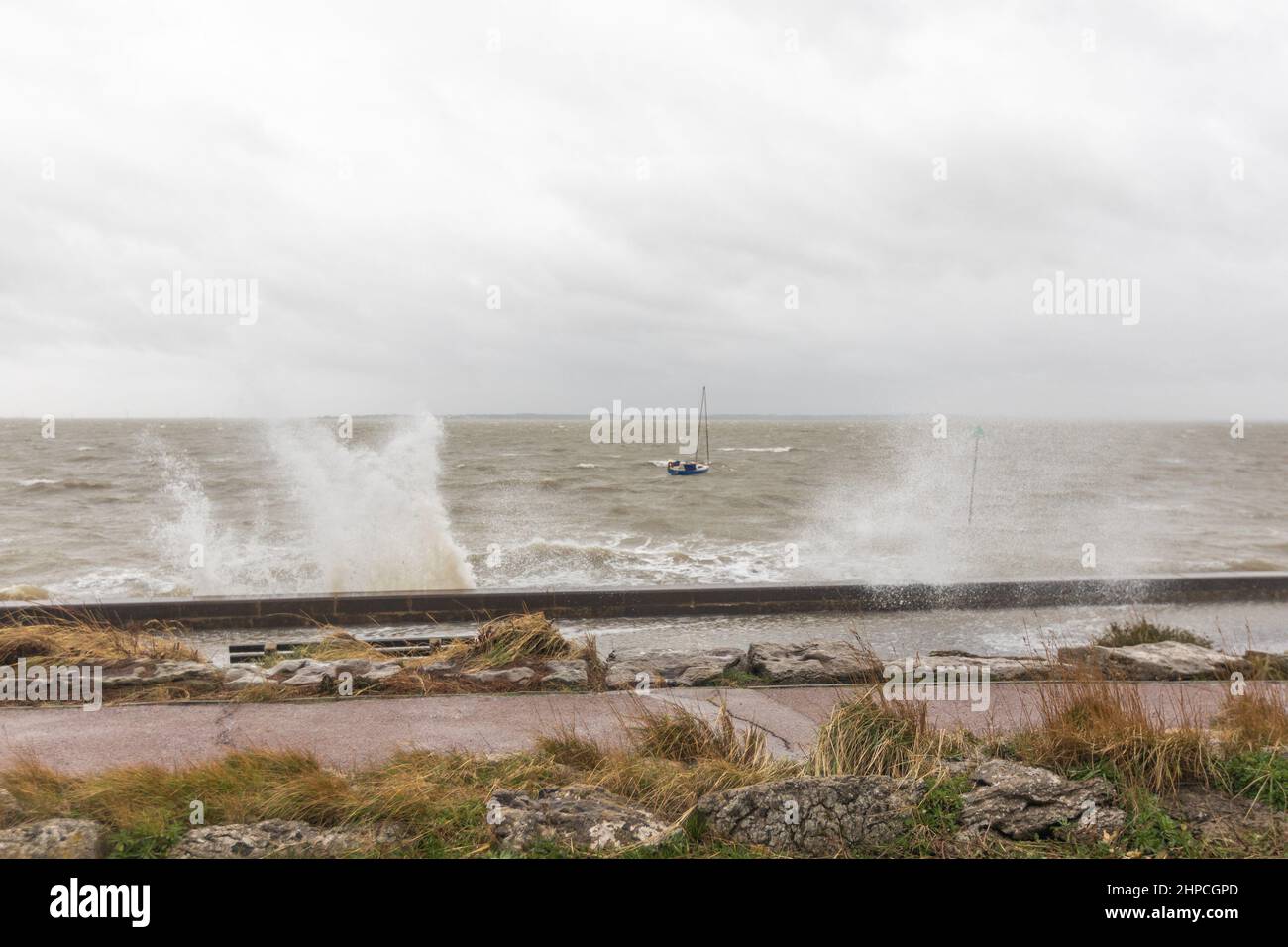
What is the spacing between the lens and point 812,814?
417 cm

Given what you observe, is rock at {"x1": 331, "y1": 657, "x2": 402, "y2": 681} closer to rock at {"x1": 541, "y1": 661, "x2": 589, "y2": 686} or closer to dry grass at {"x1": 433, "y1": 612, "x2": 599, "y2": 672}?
dry grass at {"x1": 433, "y1": 612, "x2": 599, "y2": 672}

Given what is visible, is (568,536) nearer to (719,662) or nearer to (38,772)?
(719,662)

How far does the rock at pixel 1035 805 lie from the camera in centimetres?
420

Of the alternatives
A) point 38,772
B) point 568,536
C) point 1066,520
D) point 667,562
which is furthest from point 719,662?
point 1066,520

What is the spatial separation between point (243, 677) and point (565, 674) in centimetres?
262

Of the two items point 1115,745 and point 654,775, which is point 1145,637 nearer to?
point 1115,745

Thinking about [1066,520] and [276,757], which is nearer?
[276,757]

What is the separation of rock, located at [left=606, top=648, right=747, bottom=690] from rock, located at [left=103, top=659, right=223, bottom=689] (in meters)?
3.29

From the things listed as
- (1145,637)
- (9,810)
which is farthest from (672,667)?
(1145,637)

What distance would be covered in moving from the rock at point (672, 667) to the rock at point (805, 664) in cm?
25

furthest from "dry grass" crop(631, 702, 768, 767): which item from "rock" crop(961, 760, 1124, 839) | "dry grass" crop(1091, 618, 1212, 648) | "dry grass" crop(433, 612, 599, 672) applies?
"dry grass" crop(1091, 618, 1212, 648)

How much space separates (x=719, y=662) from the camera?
327 inches

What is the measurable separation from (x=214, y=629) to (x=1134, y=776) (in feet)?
36.4

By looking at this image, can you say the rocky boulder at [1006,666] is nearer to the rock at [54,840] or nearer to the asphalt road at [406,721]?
the asphalt road at [406,721]
